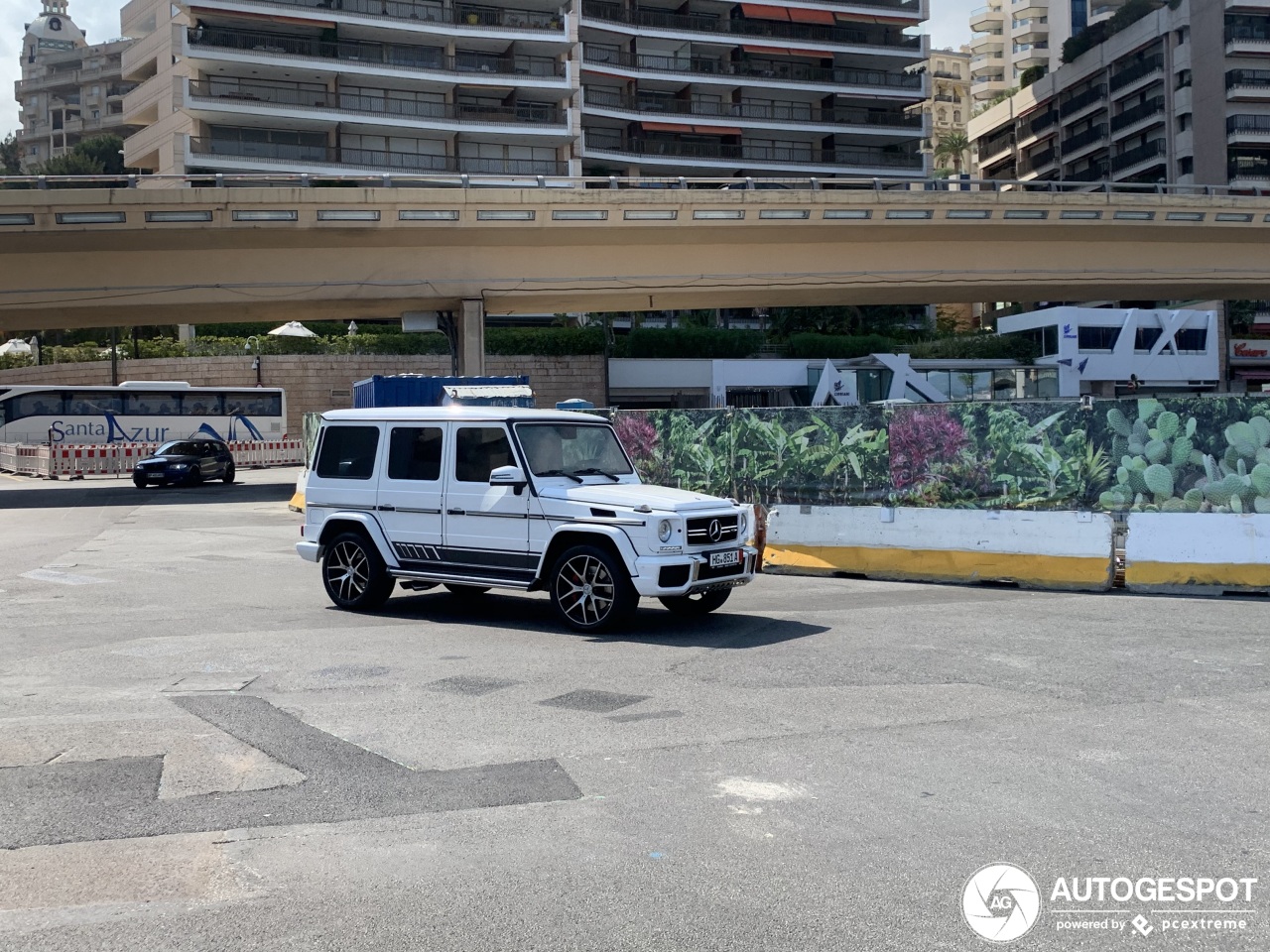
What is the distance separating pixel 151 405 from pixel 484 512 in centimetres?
4282

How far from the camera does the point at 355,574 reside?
12406 millimetres

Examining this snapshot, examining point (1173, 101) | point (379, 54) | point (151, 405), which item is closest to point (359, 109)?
point (379, 54)

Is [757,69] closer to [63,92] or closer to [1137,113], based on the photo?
[1137,113]

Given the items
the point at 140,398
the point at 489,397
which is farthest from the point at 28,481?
the point at 489,397

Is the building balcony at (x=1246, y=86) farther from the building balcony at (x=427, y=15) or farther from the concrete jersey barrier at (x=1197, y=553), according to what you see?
the concrete jersey barrier at (x=1197, y=553)

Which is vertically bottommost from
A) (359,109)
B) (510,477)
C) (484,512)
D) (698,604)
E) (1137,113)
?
(698,604)

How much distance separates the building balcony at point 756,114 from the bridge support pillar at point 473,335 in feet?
125

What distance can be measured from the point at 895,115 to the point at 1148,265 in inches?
1764

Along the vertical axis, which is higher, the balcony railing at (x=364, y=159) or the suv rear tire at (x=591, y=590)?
the balcony railing at (x=364, y=159)

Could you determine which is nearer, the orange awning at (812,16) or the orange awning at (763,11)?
the orange awning at (763,11)

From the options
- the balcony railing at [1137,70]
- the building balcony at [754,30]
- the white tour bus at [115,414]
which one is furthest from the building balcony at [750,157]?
the white tour bus at [115,414]

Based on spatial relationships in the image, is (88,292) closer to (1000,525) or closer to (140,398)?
(140,398)

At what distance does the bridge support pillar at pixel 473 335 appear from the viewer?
37.1 m

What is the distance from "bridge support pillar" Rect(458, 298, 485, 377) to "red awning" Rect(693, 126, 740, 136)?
41.7 metres
